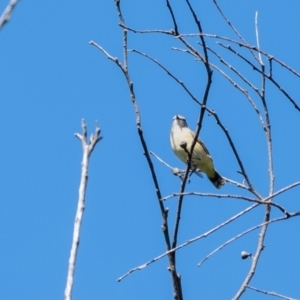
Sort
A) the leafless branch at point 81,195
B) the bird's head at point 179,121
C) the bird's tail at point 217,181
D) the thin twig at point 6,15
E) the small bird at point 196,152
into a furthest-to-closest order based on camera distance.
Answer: the bird's head at point 179,121
the bird's tail at point 217,181
the small bird at point 196,152
the leafless branch at point 81,195
the thin twig at point 6,15

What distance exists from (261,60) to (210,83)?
0.53 meters

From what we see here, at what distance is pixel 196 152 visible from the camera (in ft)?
26.9

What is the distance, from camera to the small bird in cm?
812

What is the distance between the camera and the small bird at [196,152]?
812 cm

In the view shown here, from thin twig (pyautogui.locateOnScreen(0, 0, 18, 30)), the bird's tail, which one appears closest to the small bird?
the bird's tail

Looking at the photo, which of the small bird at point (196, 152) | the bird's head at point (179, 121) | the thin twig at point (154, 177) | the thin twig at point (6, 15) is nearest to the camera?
the thin twig at point (6, 15)

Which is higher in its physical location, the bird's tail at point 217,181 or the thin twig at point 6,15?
the bird's tail at point 217,181

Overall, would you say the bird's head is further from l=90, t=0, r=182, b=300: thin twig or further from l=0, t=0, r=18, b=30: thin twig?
l=0, t=0, r=18, b=30: thin twig

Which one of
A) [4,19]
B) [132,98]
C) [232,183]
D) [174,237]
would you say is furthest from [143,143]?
[4,19]

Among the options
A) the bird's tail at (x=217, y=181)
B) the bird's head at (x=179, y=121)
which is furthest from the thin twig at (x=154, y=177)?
the bird's head at (x=179, y=121)

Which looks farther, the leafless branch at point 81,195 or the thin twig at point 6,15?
the leafless branch at point 81,195

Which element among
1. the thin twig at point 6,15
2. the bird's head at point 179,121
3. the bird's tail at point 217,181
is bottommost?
the thin twig at point 6,15

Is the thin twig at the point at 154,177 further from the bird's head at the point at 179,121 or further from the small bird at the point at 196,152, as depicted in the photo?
the bird's head at the point at 179,121

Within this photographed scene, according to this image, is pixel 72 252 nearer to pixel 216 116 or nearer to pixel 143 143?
pixel 143 143
